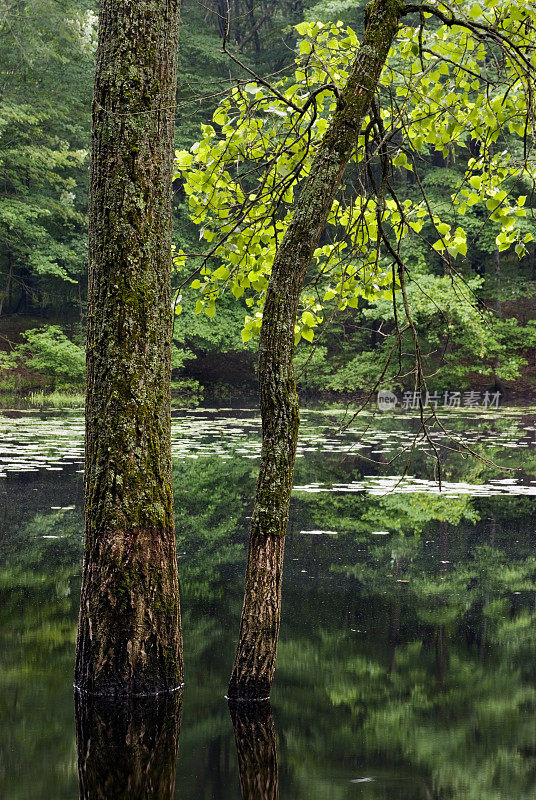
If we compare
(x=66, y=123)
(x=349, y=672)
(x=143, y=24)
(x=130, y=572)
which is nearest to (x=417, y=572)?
(x=349, y=672)

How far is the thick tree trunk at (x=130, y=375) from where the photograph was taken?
421cm

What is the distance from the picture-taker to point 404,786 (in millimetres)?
3482

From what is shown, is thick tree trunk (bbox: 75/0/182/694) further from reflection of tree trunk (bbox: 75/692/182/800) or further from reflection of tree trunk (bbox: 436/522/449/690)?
reflection of tree trunk (bbox: 436/522/449/690)

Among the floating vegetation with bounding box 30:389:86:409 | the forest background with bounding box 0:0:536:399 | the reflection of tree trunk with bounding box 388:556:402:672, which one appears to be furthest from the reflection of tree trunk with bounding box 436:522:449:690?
the floating vegetation with bounding box 30:389:86:409

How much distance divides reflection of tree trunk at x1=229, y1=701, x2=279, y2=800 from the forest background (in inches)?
746

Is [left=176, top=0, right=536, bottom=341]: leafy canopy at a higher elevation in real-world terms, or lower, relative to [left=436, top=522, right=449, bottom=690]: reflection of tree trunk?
higher

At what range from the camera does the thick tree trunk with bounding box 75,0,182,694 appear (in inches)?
166

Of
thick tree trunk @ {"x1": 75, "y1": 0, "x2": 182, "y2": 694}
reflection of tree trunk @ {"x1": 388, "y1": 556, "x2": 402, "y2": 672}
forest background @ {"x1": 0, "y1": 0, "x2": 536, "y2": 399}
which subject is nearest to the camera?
thick tree trunk @ {"x1": 75, "y1": 0, "x2": 182, "y2": 694}

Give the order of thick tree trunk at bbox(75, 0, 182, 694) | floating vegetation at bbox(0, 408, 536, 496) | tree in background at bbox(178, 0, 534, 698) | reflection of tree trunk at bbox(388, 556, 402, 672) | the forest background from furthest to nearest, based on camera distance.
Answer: the forest background → floating vegetation at bbox(0, 408, 536, 496) → reflection of tree trunk at bbox(388, 556, 402, 672) → tree in background at bbox(178, 0, 534, 698) → thick tree trunk at bbox(75, 0, 182, 694)

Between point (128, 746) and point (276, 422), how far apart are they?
1.63 m

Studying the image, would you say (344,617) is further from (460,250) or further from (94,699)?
(460,250)

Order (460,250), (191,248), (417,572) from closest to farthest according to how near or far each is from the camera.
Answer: (460,250) < (417,572) < (191,248)

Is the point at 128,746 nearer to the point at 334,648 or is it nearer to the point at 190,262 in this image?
the point at 334,648

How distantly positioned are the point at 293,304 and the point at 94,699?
2.16 m
